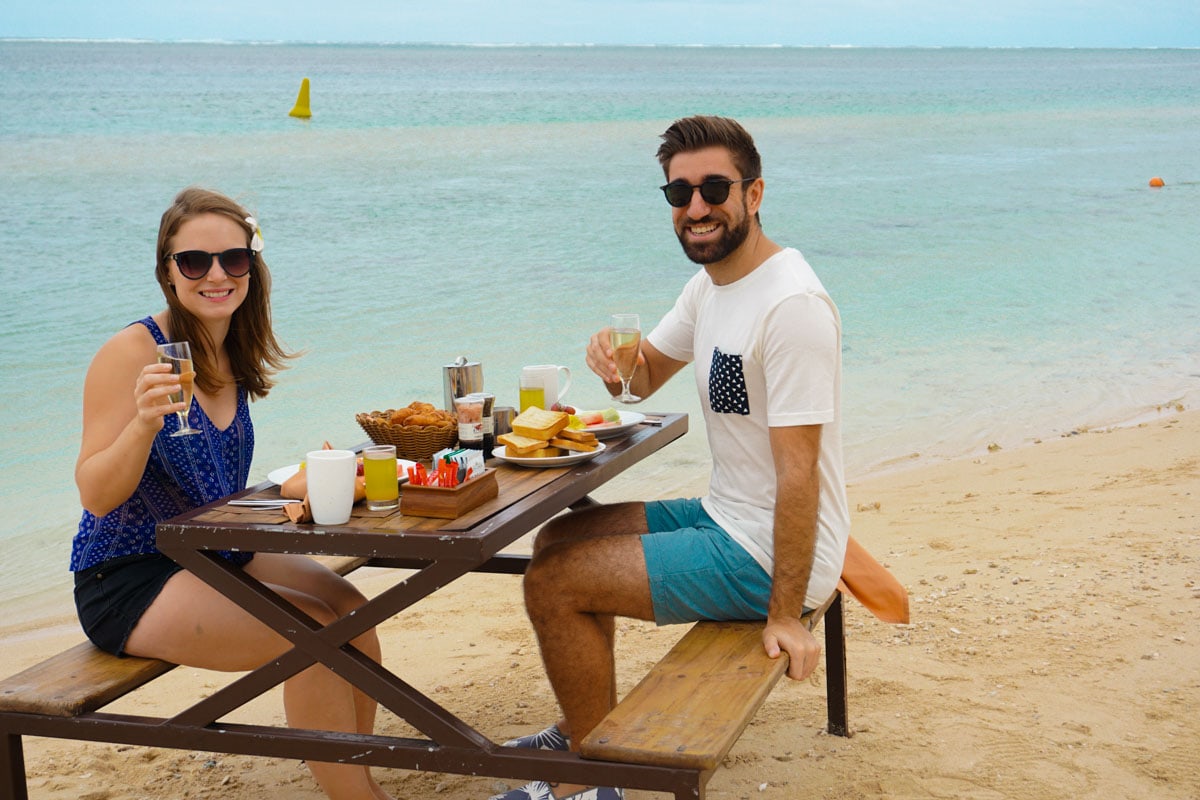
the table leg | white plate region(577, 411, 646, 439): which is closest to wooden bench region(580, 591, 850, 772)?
the table leg

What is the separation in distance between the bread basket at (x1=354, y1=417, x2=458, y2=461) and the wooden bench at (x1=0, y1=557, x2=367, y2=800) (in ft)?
2.55

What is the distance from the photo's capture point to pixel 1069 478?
20.8 ft

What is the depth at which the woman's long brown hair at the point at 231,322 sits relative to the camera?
10.3 feet

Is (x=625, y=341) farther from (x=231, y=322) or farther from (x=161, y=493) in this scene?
(x=161, y=493)

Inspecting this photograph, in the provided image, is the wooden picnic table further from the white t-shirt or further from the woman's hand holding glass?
the white t-shirt

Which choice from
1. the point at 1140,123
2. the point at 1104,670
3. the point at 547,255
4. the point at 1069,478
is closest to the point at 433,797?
the point at 1104,670

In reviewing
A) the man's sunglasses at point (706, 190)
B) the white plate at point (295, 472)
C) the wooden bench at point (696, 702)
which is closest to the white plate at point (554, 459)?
the white plate at point (295, 472)

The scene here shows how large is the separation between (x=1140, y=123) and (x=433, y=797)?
41863mm

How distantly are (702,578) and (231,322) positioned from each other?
59.5 inches

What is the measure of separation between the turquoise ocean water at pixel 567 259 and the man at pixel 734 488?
394cm

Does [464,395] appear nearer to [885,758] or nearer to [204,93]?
[885,758]

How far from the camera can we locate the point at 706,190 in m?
3.10

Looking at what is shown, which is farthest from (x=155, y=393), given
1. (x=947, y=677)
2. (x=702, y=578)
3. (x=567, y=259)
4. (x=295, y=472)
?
(x=567, y=259)

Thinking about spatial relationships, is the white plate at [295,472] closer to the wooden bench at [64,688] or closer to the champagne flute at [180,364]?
the champagne flute at [180,364]
